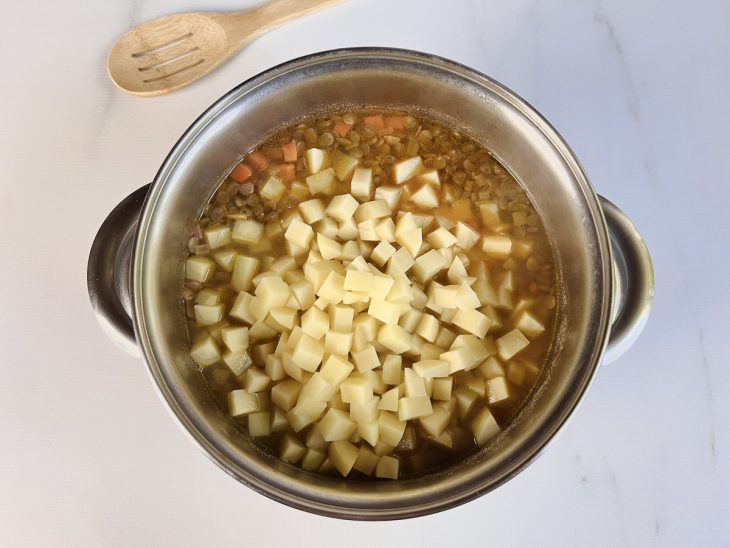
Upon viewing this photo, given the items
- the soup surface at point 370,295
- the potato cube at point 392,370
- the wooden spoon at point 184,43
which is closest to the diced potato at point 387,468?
the soup surface at point 370,295

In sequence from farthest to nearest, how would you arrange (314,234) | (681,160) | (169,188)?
Result: 1. (681,160)
2. (314,234)
3. (169,188)

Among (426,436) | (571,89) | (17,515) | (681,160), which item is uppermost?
(571,89)

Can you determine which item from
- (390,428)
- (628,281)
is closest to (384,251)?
(390,428)

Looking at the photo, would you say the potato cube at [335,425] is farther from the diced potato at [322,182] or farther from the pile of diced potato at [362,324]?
the diced potato at [322,182]

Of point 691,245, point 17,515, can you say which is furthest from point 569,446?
point 17,515

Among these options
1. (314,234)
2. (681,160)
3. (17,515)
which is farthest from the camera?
(681,160)

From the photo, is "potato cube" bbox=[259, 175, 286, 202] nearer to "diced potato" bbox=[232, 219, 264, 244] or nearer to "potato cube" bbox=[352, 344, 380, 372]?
"diced potato" bbox=[232, 219, 264, 244]

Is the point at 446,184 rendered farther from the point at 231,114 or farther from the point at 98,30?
the point at 98,30

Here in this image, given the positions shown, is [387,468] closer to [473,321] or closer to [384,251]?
[473,321]
